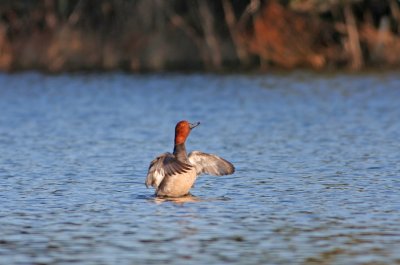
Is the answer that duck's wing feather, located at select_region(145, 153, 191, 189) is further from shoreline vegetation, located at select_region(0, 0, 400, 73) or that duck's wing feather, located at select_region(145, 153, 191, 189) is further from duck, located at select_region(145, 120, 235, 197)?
shoreline vegetation, located at select_region(0, 0, 400, 73)

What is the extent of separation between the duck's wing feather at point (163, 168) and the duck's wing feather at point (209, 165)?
0.61m

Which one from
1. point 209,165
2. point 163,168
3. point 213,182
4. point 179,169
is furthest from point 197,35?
point 179,169

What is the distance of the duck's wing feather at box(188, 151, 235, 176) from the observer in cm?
1341

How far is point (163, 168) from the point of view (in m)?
12.7

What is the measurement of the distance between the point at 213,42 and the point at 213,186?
26220mm

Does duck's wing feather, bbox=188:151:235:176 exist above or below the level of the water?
above

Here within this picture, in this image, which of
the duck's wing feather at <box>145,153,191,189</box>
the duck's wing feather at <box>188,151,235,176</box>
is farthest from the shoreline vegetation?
the duck's wing feather at <box>145,153,191,189</box>

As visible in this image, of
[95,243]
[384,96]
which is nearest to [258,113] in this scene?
[384,96]

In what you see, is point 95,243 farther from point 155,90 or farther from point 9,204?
point 155,90

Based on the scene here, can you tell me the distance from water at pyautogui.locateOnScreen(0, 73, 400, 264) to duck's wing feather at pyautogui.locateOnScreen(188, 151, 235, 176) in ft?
0.93

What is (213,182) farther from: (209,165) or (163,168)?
(163,168)

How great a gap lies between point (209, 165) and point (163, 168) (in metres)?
0.94

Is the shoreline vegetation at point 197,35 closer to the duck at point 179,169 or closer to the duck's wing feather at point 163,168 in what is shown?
the duck at point 179,169

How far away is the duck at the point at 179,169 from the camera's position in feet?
41.5
